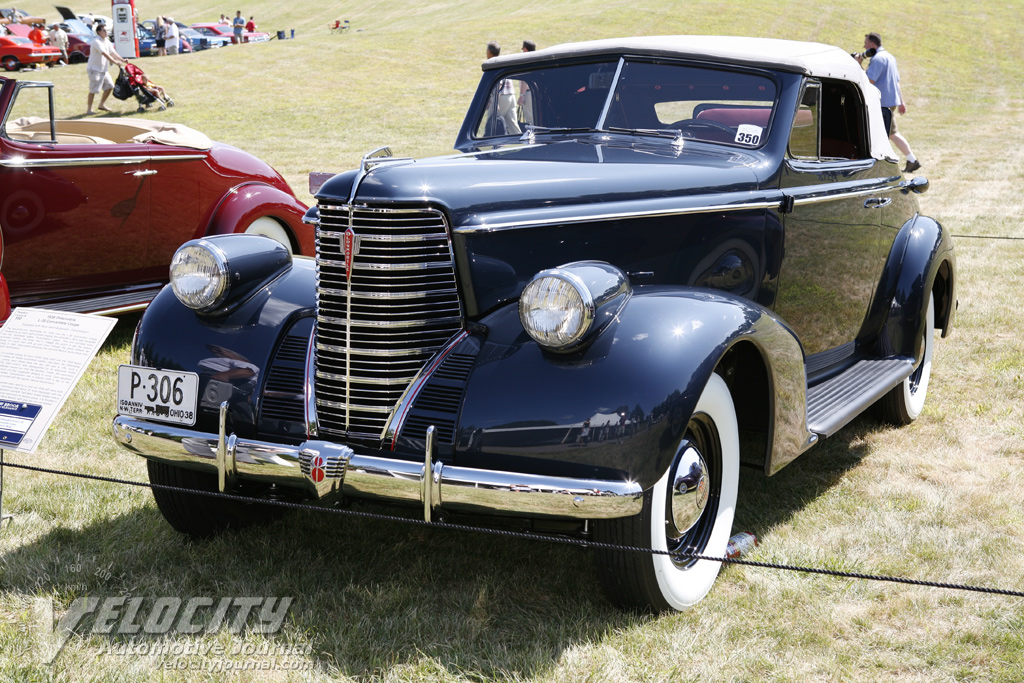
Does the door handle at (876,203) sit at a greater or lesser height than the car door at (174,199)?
greater

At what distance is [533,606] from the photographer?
3.09m

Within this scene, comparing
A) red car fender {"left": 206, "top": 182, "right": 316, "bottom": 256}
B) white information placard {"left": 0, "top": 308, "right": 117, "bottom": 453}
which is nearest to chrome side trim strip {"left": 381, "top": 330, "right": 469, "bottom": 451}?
white information placard {"left": 0, "top": 308, "right": 117, "bottom": 453}

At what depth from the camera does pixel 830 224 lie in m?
4.20

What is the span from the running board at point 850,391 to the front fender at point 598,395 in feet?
3.03

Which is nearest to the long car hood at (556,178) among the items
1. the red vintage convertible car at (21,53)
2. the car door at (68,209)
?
the car door at (68,209)

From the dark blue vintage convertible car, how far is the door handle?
1.33 ft

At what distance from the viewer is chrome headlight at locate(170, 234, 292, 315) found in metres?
3.27

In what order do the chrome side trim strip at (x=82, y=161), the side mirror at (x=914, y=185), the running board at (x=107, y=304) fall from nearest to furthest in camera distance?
1. the side mirror at (x=914, y=185)
2. the chrome side trim strip at (x=82, y=161)
3. the running board at (x=107, y=304)

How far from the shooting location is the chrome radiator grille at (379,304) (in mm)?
2883

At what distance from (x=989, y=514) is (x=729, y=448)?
1342mm

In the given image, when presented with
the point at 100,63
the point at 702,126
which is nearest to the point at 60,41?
the point at 100,63

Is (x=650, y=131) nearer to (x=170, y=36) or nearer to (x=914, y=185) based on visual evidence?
(x=914, y=185)

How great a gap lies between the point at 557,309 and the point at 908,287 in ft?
8.57

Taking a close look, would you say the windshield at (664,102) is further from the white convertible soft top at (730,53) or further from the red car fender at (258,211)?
the red car fender at (258,211)
